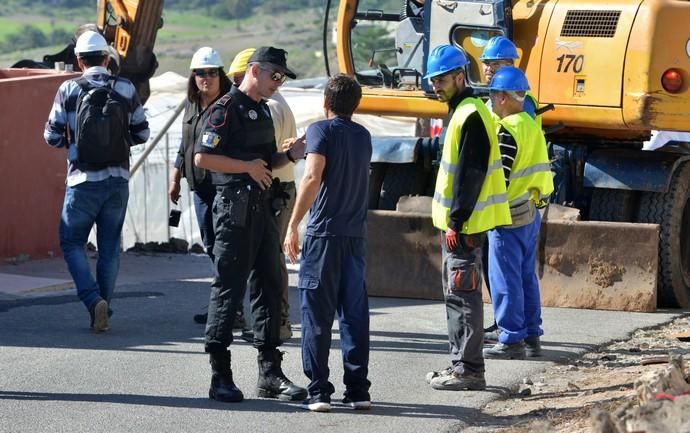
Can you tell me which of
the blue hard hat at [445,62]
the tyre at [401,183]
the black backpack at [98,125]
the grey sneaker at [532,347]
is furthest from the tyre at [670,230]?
the black backpack at [98,125]

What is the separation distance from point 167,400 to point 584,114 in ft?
Answer: 16.5

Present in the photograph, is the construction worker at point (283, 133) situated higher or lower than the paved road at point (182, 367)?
higher

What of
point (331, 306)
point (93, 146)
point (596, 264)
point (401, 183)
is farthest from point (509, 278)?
point (401, 183)

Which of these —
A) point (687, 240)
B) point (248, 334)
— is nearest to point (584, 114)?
point (687, 240)

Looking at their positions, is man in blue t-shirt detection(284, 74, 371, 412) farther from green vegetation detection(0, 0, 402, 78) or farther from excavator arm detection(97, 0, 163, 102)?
green vegetation detection(0, 0, 402, 78)

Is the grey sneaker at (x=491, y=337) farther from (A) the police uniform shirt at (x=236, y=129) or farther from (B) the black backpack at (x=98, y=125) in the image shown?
(B) the black backpack at (x=98, y=125)

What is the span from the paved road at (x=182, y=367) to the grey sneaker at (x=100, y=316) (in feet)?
0.27

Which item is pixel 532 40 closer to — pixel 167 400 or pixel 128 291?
pixel 128 291

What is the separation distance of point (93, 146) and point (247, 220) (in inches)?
92.0

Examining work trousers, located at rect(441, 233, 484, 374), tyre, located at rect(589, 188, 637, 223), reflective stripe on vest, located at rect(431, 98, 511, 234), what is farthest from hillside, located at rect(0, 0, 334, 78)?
work trousers, located at rect(441, 233, 484, 374)

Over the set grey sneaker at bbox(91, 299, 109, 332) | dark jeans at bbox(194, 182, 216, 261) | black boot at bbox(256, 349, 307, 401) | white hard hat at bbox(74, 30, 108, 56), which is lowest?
grey sneaker at bbox(91, 299, 109, 332)

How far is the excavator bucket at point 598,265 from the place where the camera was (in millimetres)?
11680

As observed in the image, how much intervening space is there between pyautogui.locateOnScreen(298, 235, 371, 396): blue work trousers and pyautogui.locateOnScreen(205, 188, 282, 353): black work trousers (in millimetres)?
268

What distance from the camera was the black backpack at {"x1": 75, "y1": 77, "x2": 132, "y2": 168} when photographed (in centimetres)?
981
